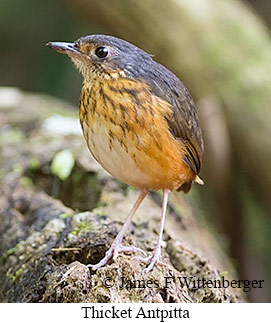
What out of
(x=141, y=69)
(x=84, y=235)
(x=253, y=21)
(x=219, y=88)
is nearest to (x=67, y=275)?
(x=84, y=235)

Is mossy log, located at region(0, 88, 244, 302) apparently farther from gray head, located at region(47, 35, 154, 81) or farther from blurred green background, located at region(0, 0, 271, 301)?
blurred green background, located at region(0, 0, 271, 301)

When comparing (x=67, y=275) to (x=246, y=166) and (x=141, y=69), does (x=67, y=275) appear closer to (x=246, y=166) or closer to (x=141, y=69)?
(x=141, y=69)

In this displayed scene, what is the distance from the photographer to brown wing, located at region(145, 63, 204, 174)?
3178mm

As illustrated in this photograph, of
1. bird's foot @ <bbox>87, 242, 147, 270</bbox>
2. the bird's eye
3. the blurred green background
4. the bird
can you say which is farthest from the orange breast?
the blurred green background

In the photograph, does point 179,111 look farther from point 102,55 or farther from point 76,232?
point 76,232

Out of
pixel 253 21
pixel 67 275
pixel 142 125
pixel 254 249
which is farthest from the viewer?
pixel 254 249

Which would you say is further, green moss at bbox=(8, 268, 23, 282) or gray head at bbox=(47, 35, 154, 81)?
green moss at bbox=(8, 268, 23, 282)

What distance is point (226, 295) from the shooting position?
314 cm

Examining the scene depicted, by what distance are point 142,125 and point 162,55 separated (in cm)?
327

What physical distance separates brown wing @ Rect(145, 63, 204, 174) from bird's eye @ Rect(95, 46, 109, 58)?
0.27 meters

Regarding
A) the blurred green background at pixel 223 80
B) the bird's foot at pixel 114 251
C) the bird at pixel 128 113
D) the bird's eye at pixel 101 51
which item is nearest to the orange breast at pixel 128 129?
the bird at pixel 128 113

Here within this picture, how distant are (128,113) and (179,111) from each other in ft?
1.23

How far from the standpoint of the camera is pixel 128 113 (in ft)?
9.88

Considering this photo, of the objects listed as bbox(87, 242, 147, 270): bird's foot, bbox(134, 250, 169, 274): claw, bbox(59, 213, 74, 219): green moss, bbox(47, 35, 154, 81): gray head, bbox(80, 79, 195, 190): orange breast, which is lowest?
bbox(59, 213, 74, 219): green moss
